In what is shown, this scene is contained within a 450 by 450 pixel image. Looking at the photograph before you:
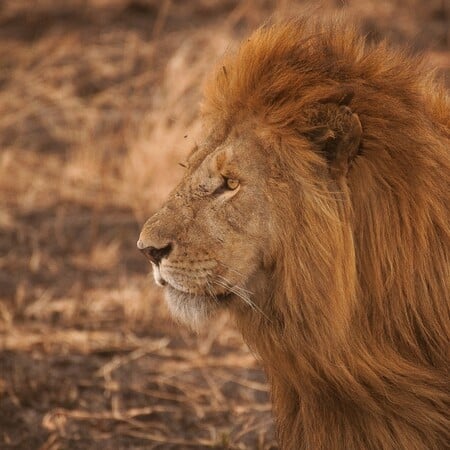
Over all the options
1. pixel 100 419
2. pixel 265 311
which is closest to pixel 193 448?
pixel 100 419

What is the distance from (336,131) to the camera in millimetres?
2949

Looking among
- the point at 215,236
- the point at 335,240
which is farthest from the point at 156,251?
the point at 335,240

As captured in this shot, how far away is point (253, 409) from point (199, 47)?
433cm

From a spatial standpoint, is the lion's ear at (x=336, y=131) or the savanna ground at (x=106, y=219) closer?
the lion's ear at (x=336, y=131)

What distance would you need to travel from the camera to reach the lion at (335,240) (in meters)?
2.95

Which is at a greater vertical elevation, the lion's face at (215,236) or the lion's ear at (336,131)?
the lion's ear at (336,131)

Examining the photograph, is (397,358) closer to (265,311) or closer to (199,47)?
(265,311)

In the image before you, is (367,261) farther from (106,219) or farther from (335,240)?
(106,219)

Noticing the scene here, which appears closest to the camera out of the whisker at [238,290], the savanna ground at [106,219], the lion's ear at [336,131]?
the lion's ear at [336,131]

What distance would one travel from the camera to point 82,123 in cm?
815

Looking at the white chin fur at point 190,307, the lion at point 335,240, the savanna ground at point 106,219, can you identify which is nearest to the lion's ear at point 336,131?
the lion at point 335,240

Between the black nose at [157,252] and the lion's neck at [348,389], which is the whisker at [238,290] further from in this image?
the black nose at [157,252]

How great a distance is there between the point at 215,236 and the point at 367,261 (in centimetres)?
43

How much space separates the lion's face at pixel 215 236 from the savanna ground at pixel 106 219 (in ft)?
2.47
